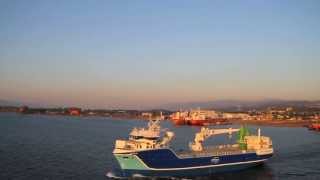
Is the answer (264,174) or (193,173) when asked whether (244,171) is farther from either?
(193,173)

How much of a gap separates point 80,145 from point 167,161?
97.3ft

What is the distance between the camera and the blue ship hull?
121ft

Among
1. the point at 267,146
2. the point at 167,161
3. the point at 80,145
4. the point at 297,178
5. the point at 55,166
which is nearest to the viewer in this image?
the point at 167,161

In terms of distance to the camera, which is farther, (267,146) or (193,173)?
(267,146)

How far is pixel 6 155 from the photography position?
50969 millimetres

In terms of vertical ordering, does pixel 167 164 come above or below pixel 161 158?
below

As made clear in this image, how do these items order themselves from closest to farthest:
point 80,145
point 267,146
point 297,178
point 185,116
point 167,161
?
point 167,161 → point 297,178 → point 267,146 → point 80,145 → point 185,116

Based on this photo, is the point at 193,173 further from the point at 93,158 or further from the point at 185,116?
the point at 185,116

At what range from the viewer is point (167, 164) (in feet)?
124

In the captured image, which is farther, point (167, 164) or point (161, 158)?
point (167, 164)

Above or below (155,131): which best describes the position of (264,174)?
below

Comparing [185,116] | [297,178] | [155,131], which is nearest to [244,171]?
[297,178]

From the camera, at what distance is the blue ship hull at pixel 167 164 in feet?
121

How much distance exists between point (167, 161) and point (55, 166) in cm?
1325
